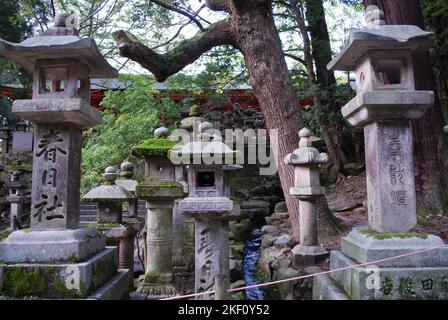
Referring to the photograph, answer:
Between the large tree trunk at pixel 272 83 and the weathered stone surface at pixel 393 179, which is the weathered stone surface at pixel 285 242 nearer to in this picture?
the large tree trunk at pixel 272 83

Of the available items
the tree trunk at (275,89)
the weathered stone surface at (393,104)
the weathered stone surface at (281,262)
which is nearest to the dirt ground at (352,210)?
the weathered stone surface at (281,262)

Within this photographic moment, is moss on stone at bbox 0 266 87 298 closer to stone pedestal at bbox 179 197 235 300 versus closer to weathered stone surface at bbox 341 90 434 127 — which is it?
stone pedestal at bbox 179 197 235 300

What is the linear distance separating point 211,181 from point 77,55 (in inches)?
83.7

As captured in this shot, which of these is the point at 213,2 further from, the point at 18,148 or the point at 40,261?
the point at 18,148

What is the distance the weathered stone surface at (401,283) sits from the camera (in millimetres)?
2545

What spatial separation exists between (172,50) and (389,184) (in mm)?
4994

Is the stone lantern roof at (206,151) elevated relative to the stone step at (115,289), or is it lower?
elevated

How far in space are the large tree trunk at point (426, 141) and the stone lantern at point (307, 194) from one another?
204cm

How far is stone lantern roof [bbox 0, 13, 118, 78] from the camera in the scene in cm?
296

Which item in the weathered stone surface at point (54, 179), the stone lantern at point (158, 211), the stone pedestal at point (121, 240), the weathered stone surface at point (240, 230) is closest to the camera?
the weathered stone surface at point (54, 179)

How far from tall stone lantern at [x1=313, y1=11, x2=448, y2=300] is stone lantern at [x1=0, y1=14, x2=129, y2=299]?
220 centimetres

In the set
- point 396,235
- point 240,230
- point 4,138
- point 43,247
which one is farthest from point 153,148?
point 4,138

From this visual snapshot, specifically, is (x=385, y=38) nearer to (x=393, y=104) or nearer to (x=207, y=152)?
(x=393, y=104)

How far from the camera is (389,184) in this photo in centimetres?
292
